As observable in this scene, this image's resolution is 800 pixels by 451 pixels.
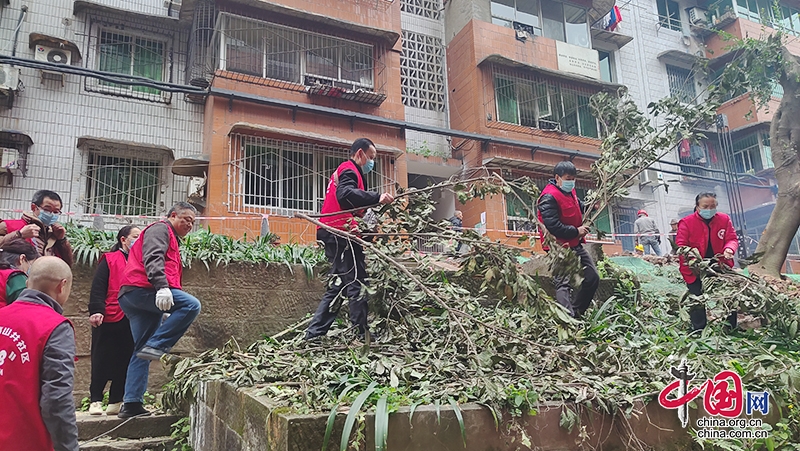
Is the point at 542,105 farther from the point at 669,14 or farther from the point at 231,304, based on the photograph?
the point at 231,304

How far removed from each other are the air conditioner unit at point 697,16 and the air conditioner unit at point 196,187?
18.9 m

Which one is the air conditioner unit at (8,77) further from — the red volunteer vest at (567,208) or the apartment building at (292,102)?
the red volunteer vest at (567,208)

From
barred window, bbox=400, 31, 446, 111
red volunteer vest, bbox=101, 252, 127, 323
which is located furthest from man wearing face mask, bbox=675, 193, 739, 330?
barred window, bbox=400, 31, 446, 111

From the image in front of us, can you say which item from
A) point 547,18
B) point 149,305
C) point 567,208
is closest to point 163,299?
point 149,305

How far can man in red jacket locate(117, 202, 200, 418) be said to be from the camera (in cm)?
415

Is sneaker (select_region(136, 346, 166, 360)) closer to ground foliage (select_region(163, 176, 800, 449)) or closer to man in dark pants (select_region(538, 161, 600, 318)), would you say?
→ ground foliage (select_region(163, 176, 800, 449))

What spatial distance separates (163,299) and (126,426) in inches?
42.1

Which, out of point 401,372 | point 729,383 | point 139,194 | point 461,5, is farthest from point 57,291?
point 461,5

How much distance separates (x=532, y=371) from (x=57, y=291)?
9.47 feet

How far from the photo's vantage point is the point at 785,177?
9.82 meters

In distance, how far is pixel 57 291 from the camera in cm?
278

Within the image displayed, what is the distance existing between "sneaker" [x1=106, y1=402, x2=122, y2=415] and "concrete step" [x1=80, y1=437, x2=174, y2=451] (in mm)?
420

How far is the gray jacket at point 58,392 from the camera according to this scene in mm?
2488

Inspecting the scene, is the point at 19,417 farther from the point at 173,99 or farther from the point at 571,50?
the point at 571,50
